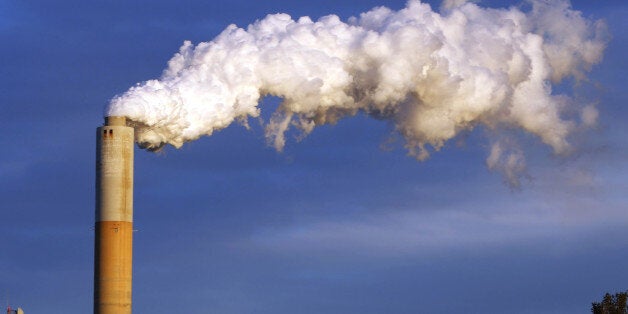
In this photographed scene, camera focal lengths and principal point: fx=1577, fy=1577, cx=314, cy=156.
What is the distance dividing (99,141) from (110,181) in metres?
3.05

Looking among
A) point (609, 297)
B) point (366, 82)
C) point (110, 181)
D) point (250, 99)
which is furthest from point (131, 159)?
point (609, 297)

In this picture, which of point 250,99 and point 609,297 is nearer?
point 250,99

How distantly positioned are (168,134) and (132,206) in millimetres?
5844

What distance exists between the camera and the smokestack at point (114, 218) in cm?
10662

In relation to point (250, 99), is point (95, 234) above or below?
below

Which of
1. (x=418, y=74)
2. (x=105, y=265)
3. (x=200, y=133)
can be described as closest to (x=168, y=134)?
(x=200, y=133)

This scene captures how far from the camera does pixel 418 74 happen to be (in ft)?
357

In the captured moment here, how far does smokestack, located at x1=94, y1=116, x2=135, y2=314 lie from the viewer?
107 meters

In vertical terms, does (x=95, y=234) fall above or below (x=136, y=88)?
below

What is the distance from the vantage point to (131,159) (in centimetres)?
10869

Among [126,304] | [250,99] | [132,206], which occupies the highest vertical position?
[250,99]

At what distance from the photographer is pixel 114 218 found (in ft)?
351

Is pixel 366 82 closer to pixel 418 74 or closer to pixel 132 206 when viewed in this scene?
pixel 418 74

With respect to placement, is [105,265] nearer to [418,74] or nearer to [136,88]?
[136,88]
